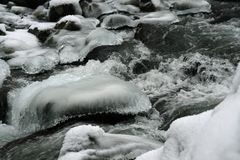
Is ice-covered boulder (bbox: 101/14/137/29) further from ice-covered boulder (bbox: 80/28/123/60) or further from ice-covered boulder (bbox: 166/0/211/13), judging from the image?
ice-covered boulder (bbox: 166/0/211/13)

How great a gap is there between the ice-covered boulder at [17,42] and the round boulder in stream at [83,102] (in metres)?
3.49

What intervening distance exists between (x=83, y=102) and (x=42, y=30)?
5.11 m

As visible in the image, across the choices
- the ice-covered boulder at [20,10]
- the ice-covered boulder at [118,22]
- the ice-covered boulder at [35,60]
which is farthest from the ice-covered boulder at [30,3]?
the ice-covered boulder at [35,60]

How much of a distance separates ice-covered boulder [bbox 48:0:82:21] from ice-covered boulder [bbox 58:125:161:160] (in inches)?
314

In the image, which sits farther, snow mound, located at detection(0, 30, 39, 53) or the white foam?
the white foam

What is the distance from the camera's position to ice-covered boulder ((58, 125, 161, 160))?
3.43 meters

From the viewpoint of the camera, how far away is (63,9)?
454 inches

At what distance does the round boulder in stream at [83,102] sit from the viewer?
546 centimetres

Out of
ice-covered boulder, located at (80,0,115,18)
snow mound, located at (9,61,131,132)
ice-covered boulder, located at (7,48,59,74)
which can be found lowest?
ice-covered boulder, located at (80,0,115,18)

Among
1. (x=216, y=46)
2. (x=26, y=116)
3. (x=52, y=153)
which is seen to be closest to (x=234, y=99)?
(x=52, y=153)

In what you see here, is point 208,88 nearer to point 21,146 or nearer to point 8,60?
point 21,146

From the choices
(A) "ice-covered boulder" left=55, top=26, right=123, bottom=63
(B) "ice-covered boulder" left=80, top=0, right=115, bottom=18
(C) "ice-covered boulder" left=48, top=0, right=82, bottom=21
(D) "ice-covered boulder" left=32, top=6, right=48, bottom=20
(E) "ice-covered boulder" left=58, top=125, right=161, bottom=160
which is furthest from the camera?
(D) "ice-covered boulder" left=32, top=6, right=48, bottom=20

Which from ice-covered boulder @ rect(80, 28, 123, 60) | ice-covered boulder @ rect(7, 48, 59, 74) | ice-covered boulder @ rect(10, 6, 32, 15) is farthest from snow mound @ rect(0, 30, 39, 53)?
ice-covered boulder @ rect(10, 6, 32, 15)

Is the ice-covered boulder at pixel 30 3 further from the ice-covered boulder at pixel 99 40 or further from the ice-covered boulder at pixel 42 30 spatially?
the ice-covered boulder at pixel 99 40
